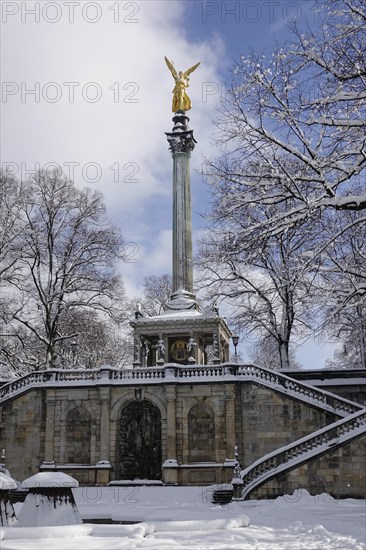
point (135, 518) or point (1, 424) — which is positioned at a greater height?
point (1, 424)

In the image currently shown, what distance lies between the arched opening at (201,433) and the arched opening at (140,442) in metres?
1.70

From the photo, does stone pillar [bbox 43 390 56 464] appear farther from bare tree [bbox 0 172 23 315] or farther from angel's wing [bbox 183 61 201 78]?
angel's wing [bbox 183 61 201 78]

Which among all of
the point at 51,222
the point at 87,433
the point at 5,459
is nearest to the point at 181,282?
the point at 51,222

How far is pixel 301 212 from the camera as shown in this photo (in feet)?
49.8

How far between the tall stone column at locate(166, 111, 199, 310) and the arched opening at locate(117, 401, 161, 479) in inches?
279

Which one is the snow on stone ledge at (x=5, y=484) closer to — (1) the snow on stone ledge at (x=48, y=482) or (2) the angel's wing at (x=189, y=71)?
(1) the snow on stone ledge at (x=48, y=482)

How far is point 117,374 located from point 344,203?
18676 mm

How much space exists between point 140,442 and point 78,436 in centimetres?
285

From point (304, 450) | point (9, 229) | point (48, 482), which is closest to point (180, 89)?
point (9, 229)

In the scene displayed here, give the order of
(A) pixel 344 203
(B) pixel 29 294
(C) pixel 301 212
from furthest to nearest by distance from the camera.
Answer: (B) pixel 29 294 → (C) pixel 301 212 → (A) pixel 344 203

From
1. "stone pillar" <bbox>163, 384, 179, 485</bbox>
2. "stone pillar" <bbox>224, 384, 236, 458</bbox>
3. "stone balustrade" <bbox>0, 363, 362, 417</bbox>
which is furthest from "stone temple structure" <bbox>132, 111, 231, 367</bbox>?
"stone pillar" <bbox>224, 384, 236, 458</bbox>

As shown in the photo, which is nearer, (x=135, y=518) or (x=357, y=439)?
(x=135, y=518)

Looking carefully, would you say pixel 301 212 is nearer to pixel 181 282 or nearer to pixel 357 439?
pixel 357 439

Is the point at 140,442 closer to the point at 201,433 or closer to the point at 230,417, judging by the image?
the point at 201,433
